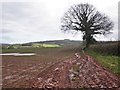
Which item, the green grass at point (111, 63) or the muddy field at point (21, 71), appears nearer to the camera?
the muddy field at point (21, 71)

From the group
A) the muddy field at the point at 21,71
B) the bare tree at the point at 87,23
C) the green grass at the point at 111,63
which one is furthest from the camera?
the bare tree at the point at 87,23

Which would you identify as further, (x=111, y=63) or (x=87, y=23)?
(x=87, y=23)

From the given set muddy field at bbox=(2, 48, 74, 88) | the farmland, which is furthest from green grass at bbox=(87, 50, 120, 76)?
muddy field at bbox=(2, 48, 74, 88)

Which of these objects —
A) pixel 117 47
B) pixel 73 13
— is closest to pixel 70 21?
pixel 73 13

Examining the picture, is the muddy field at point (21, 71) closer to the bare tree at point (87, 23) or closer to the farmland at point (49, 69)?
the farmland at point (49, 69)

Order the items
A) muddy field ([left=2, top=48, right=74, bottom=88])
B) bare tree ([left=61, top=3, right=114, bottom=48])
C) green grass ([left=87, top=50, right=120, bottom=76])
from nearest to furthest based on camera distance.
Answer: muddy field ([left=2, top=48, right=74, bottom=88]), green grass ([left=87, top=50, right=120, bottom=76]), bare tree ([left=61, top=3, right=114, bottom=48])

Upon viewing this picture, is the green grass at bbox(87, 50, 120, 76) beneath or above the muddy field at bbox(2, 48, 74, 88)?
above

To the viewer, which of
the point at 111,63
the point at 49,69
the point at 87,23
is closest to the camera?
the point at 49,69

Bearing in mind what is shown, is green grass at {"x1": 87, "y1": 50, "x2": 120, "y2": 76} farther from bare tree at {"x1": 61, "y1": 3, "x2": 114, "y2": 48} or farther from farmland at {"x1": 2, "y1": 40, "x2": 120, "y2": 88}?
bare tree at {"x1": 61, "y1": 3, "x2": 114, "y2": 48}

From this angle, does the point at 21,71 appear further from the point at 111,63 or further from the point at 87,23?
the point at 87,23

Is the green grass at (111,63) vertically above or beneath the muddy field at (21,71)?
above

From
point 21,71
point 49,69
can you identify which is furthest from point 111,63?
point 21,71

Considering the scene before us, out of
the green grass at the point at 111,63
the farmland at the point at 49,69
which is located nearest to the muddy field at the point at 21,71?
the farmland at the point at 49,69

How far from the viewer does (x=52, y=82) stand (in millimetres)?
11492
